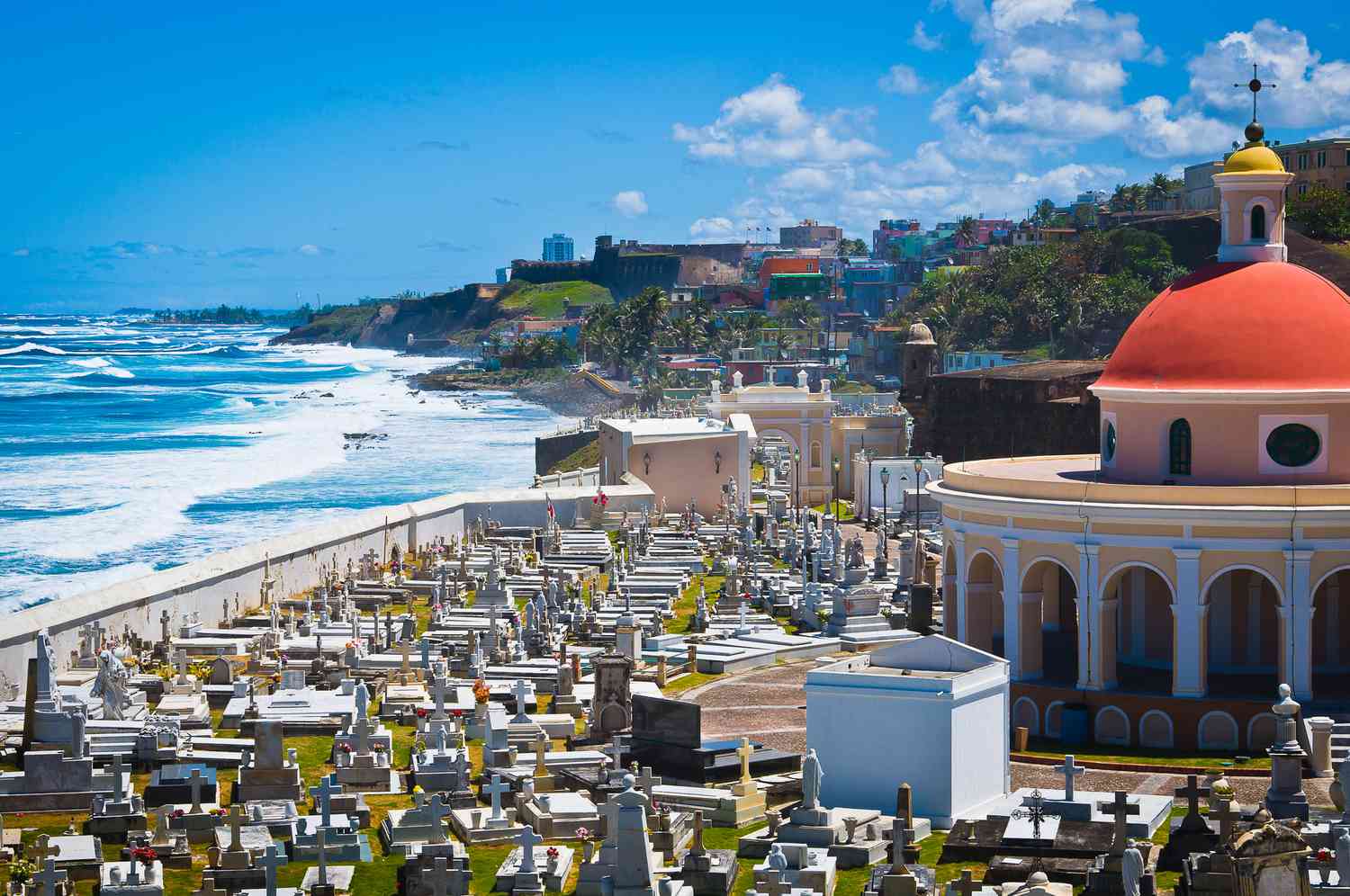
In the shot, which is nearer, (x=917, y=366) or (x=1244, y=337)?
(x=1244, y=337)

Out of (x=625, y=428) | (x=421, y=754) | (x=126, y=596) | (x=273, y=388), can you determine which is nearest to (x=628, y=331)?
(x=273, y=388)

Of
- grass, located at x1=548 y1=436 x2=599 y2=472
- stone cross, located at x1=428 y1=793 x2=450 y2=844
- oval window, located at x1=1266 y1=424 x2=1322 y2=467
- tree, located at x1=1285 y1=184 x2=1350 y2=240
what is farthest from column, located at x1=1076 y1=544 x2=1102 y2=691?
tree, located at x1=1285 y1=184 x2=1350 y2=240

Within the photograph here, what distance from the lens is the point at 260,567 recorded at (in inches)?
1502

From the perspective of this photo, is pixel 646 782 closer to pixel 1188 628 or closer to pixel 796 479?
pixel 1188 628

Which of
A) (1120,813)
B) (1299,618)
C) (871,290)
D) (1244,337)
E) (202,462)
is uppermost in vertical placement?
(871,290)

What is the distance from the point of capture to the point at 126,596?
32.8 meters

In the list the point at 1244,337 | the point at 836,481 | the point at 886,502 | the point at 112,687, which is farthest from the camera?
the point at 836,481

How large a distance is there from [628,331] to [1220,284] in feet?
332

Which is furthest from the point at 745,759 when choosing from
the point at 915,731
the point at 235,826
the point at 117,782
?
the point at 117,782

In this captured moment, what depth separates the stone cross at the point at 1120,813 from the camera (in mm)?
18531

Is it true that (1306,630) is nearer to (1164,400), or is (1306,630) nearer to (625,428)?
(1164,400)

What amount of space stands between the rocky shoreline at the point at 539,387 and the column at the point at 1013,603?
3396 inches

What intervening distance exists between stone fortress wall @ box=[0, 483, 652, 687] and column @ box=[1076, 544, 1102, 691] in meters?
14.6

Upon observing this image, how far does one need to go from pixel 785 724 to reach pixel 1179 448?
21.7ft
